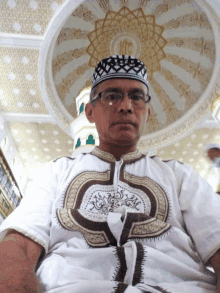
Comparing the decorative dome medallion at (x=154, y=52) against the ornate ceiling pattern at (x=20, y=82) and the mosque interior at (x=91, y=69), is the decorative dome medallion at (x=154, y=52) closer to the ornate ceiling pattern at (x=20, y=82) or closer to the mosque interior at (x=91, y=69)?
the mosque interior at (x=91, y=69)

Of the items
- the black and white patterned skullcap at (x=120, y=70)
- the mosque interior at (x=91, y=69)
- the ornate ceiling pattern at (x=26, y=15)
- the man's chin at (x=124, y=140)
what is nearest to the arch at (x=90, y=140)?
the mosque interior at (x=91, y=69)

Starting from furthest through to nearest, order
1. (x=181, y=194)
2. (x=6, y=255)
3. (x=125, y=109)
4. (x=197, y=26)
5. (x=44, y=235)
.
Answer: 1. (x=197, y=26)
2. (x=125, y=109)
3. (x=181, y=194)
4. (x=44, y=235)
5. (x=6, y=255)

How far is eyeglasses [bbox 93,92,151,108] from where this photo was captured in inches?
42.5

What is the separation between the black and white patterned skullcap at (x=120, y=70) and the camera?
1143 millimetres

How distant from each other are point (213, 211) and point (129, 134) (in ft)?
1.53

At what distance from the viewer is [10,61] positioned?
5.54 meters

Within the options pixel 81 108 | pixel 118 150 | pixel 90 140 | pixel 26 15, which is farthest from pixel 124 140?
pixel 26 15

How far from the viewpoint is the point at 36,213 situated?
84 centimetres

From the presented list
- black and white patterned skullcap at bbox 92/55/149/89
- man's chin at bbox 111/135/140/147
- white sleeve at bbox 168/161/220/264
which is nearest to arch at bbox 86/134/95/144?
black and white patterned skullcap at bbox 92/55/149/89

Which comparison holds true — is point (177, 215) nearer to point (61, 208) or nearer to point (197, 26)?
point (61, 208)

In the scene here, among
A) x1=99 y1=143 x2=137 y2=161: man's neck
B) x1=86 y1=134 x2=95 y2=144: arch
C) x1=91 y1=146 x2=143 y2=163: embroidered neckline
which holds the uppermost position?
x1=86 y1=134 x2=95 y2=144: arch

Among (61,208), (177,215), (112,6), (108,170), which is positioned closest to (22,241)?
(61,208)

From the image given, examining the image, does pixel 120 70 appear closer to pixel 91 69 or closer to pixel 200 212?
pixel 200 212

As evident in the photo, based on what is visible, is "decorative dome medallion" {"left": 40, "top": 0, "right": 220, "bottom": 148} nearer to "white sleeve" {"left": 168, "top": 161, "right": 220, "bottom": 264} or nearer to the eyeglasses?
the eyeglasses
